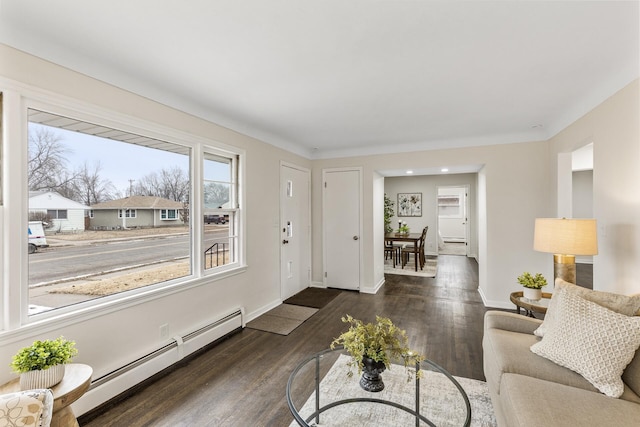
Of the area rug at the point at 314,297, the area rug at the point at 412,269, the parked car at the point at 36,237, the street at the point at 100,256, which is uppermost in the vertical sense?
the parked car at the point at 36,237

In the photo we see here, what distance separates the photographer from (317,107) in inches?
119

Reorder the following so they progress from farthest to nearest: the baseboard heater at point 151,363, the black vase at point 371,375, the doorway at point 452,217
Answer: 1. the doorway at point 452,217
2. the baseboard heater at point 151,363
3. the black vase at point 371,375

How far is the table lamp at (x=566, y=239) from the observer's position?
7.49 feet

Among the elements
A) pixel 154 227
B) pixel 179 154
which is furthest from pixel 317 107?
pixel 154 227

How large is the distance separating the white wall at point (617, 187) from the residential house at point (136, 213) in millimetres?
3732

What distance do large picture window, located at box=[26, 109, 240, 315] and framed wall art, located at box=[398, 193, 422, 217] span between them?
6757 millimetres

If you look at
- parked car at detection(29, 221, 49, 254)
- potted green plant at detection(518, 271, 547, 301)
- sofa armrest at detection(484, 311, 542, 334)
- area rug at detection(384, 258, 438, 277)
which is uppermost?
parked car at detection(29, 221, 49, 254)

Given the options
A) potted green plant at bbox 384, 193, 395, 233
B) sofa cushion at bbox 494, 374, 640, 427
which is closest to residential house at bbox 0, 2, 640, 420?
sofa cushion at bbox 494, 374, 640, 427

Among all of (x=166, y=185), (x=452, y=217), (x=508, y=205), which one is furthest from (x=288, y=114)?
(x=452, y=217)

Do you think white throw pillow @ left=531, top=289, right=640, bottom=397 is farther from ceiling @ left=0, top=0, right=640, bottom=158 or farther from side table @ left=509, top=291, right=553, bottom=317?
ceiling @ left=0, top=0, right=640, bottom=158

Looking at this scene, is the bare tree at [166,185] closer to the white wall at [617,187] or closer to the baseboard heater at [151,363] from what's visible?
the baseboard heater at [151,363]

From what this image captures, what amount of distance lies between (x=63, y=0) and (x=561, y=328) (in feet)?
10.8

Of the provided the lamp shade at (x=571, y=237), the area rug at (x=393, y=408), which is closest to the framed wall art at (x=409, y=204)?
the lamp shade at (x=571, y=237)

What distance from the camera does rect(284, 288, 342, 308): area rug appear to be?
14.2 feet
